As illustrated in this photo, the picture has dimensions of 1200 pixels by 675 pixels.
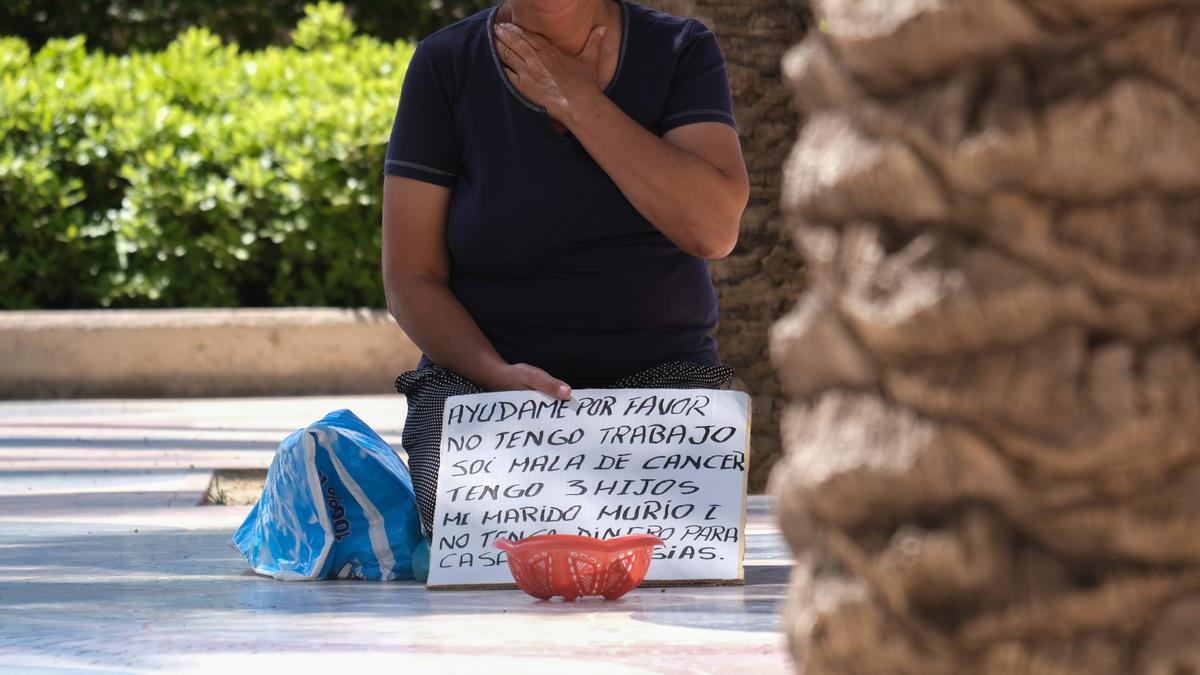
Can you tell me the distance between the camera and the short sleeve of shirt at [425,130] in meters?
3.75

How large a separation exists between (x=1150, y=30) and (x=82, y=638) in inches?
84.0

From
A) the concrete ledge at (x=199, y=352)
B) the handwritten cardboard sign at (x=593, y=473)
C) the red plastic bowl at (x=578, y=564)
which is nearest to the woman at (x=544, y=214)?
the handwritten cardboard sign at (x=593, y=473)

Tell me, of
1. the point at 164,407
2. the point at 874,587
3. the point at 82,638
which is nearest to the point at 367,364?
the point at 164,407

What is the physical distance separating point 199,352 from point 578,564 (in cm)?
653

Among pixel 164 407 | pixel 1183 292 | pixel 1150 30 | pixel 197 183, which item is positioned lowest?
pixel 164 407

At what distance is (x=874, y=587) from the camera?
1.41 metres

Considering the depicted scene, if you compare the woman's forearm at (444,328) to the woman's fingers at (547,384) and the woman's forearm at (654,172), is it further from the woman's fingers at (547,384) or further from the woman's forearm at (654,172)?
the woman's forearm at (654,172)

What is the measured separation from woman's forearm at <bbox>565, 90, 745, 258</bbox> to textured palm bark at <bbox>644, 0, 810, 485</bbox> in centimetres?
187

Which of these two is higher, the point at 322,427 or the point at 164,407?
the point at 322,427

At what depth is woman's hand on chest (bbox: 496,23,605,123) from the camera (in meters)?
3.61

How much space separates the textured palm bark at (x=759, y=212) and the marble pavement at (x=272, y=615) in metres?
0.40

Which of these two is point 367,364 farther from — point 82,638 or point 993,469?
point 993,469

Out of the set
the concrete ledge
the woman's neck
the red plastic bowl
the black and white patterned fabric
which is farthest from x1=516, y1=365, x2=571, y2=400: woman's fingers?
the concrete ledge

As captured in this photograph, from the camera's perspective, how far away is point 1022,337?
1327 millimetres
